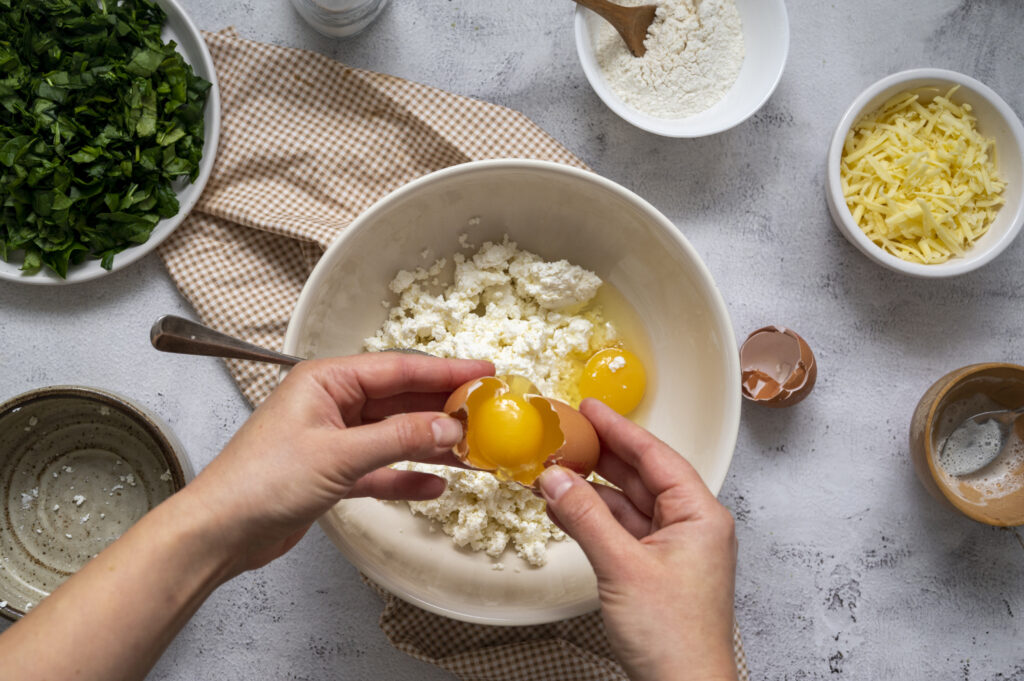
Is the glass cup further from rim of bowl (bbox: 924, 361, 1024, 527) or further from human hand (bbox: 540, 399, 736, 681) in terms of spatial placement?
rim of bowl (bbox: 924, 361, 1024, 527)

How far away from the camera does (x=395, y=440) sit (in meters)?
1.46

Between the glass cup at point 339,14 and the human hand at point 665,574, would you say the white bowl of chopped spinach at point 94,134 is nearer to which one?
the glass cup at point 339,14

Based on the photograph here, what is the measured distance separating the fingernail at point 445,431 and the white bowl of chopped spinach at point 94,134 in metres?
1.20

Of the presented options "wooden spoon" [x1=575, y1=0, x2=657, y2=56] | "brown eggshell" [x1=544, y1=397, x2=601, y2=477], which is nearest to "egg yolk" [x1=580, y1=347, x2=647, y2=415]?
"brown eggshell" [x1=544, y1=397, x2=601, y2=477]

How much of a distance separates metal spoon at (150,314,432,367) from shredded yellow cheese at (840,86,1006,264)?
1737mm

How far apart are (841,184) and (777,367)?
573 millimetres

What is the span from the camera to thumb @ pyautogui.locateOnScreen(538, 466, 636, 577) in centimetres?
142

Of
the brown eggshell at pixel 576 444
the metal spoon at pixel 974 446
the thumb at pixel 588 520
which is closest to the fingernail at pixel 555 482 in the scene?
the thumb at pixel 588 520

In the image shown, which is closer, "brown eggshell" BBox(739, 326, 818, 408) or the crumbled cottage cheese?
the crumbled cottage cheese

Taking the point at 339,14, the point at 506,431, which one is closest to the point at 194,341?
the point at 506,431

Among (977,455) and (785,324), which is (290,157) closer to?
(785,324)

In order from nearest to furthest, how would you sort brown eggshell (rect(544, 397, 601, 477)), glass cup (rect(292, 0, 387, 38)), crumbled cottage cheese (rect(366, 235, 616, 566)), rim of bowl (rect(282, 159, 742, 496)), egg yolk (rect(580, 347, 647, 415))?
brown eggshell (rect(544, 397, 601, 477)) < rim of bowl (rect(282, 159, 742, 496)) < crumbled cottage cheese (rect(366, 235, 616, 566)) < egg yolk (rect(580, 347, 647, 415)) < glass cup (rect(292, 0, 387, 38))

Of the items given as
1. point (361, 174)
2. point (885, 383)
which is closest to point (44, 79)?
point (361, 174)

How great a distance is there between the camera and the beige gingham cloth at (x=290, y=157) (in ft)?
7.41
